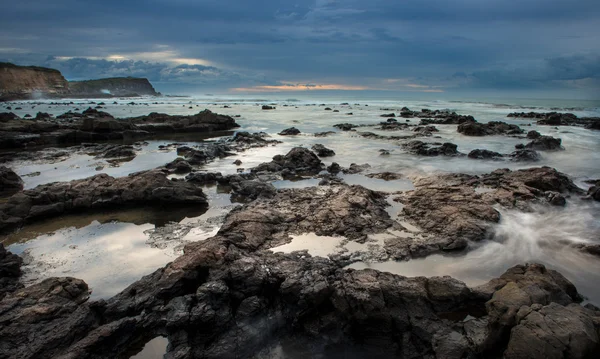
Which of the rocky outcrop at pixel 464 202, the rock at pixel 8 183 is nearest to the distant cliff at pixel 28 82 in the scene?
the rock at pixel 8 183

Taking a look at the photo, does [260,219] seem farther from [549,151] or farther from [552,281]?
[549,151]

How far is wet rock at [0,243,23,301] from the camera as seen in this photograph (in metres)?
5.73

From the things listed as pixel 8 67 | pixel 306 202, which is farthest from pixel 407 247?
pixel 8 67

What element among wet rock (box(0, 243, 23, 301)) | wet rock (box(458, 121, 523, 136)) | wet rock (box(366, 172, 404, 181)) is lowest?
wet rock (box(0, 243, 23, 301))

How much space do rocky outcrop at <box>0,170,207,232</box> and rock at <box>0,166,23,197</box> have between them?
9.84 ft


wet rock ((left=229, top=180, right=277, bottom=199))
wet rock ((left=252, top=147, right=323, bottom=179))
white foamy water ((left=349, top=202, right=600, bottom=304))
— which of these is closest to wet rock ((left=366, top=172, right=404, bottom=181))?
wet rock ((left=252, top=147, right=323, bottom=179))

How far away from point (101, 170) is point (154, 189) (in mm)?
6638

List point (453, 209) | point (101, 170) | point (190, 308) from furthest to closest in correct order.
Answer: point (101, 170) < point (453, 209) < point (190, 308)

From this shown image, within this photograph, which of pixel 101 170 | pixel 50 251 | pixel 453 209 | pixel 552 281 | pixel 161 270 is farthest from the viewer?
pixel 101 170

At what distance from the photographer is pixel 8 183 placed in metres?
11.6

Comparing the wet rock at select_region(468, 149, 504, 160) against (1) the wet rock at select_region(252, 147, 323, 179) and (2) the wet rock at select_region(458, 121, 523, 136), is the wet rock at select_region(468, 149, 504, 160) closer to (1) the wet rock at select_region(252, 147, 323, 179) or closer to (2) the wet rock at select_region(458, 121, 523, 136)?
(1) the wet rock at select_region(252, 147, 323, 179)

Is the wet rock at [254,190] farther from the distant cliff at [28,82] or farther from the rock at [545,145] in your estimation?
the distant cliff at [28,82]

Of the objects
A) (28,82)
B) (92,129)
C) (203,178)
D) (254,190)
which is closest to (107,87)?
(28,82)

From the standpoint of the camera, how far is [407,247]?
22.5ft
